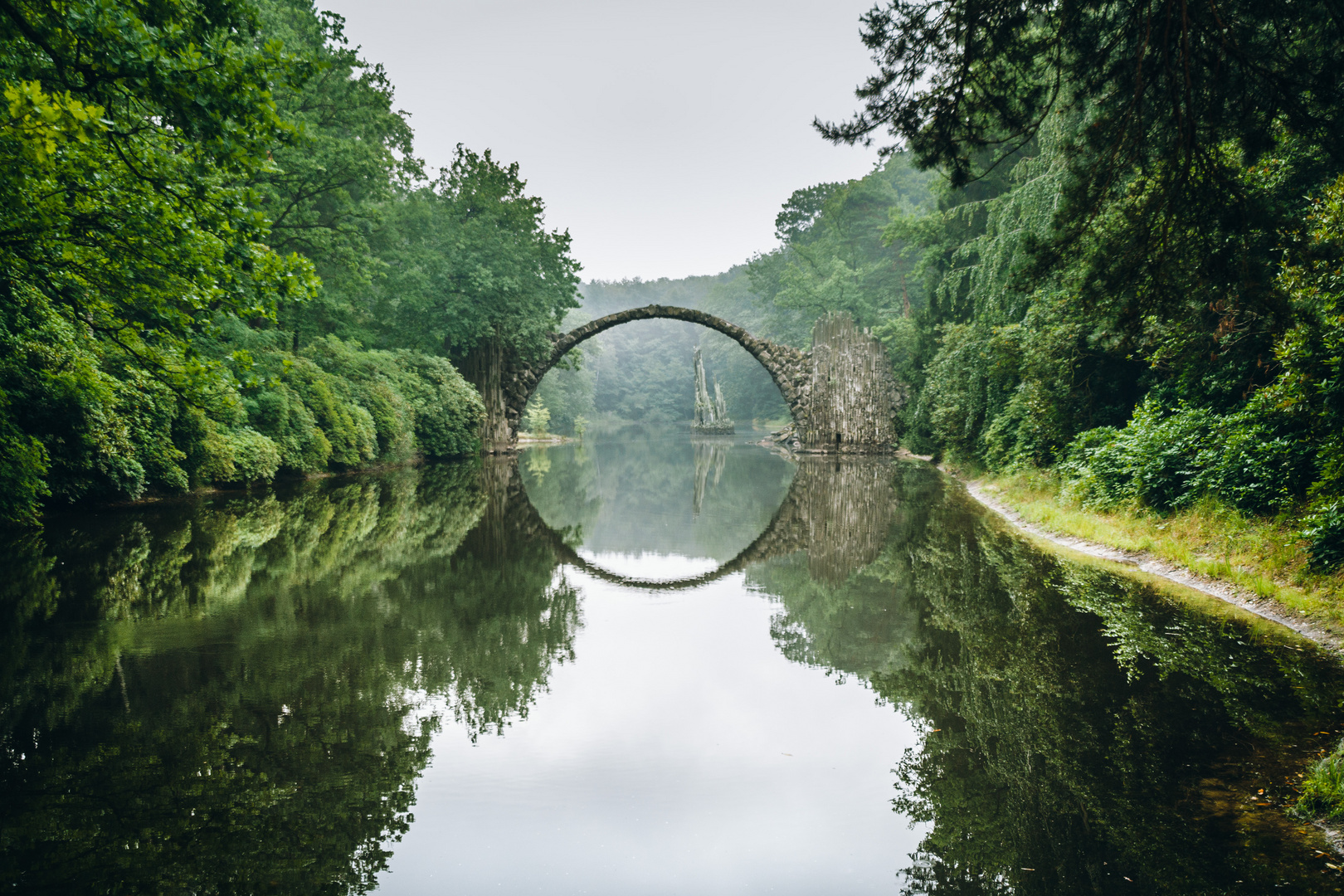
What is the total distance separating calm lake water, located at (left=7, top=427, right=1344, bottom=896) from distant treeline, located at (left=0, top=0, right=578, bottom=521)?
7.91 feet

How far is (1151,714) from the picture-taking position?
11.6 feet

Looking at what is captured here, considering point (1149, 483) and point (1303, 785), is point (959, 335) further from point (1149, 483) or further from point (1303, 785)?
point (1303, 785)

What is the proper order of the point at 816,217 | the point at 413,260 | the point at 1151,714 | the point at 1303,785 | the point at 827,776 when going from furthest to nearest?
the point at 816,217 < the point at 413,260 < the point at 1151,714 < the point at 827,776 < the point at 1303,785

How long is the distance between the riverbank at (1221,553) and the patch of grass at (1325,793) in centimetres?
224

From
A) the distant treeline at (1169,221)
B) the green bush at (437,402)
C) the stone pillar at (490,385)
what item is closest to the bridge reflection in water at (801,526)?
the distant treeline at (1169,221)

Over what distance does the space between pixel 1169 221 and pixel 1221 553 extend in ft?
11.7

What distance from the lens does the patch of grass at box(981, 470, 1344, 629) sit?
4.96 meters

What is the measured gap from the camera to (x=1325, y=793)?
261 cm

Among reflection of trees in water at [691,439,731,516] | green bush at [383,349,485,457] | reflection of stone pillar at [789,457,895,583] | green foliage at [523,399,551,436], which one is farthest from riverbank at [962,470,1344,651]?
green foliage at [523,399,551,436]

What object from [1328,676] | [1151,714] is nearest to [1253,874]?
[1151,714]

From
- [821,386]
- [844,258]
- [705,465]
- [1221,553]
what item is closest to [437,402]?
[705,465]

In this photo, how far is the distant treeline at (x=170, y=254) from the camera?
5523 mm

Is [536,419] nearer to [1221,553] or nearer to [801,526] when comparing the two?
[801,526]

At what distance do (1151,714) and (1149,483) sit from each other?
5061 mm
